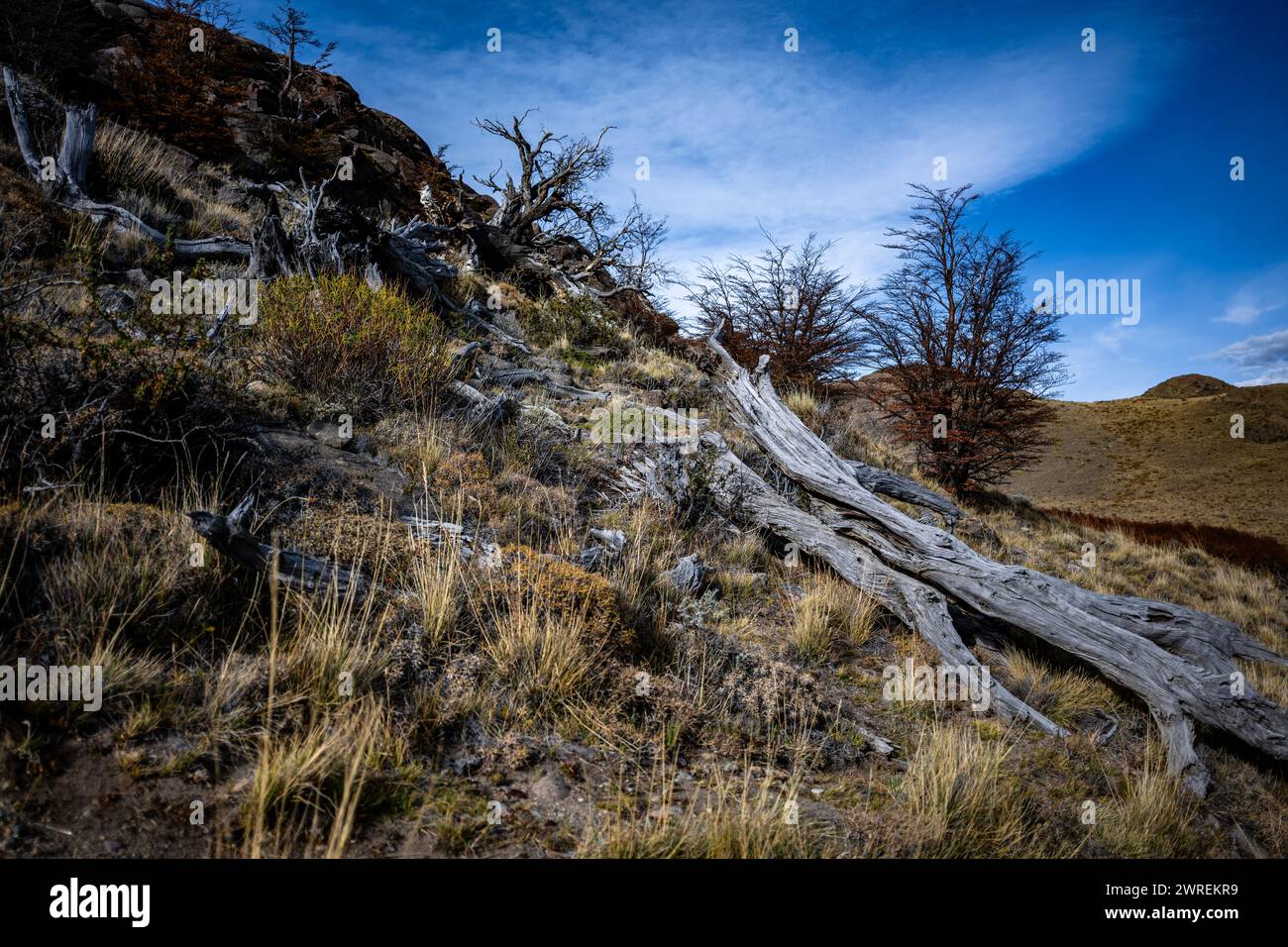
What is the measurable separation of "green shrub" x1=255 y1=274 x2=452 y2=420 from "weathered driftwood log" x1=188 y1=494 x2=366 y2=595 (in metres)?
2.99

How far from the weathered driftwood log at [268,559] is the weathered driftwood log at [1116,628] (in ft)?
14.6

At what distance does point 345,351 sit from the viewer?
5.79 m

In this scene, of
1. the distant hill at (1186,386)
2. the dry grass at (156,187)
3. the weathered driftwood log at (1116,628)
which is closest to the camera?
the weathered driftwood log at (1116,628)

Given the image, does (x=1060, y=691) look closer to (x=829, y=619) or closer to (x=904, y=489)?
(x=829, y=619)

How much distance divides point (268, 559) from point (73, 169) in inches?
336

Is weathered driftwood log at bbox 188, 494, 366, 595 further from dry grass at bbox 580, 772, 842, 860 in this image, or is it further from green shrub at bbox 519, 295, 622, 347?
green shrub at bbox 519, 295, 622, 347

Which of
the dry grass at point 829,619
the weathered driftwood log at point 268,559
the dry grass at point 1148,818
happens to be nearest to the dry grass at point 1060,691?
the dry grass at point 1148,818

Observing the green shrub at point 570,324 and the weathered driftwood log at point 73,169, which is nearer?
the weathered driftwood log at point 73,169

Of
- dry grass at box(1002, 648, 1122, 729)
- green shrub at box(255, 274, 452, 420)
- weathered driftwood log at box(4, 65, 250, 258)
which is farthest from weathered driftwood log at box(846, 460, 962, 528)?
weathered driftwood log at box(4, 65, 250, 258)

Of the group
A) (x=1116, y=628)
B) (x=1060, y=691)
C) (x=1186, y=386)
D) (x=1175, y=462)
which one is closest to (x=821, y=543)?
(x=1060, y=691)

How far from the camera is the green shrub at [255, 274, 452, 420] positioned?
564 cm

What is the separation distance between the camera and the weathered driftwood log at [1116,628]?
3.61 metres

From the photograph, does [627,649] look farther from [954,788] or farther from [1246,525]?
[1246,525]

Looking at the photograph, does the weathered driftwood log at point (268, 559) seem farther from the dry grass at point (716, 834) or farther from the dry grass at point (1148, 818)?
the dry grass at point (1148, 818)
